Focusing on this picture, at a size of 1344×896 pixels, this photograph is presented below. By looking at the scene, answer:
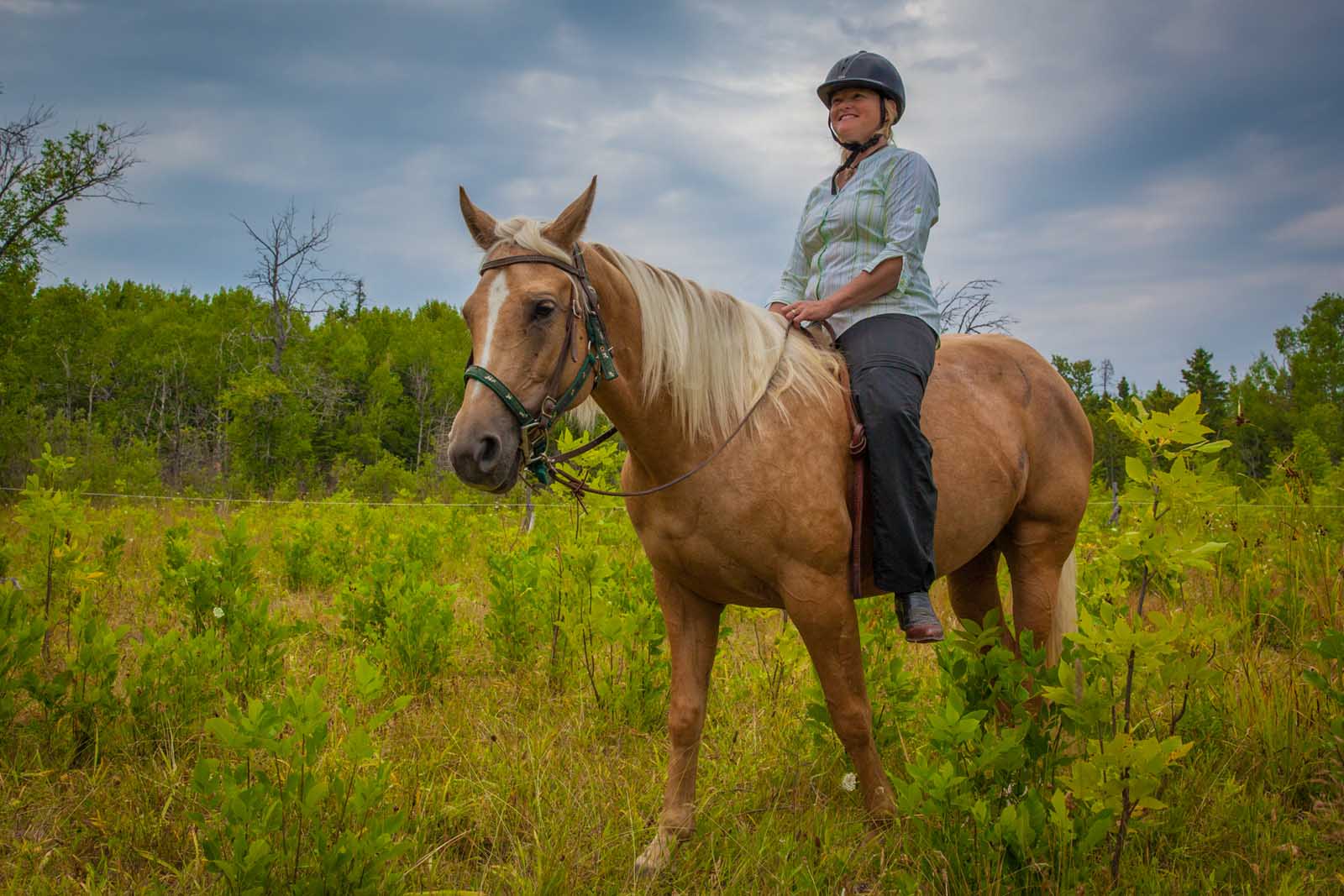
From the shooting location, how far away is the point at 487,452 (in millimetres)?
2189

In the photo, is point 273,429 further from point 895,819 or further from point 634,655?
point 895,819

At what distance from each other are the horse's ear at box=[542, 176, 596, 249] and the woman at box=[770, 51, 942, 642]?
1.07 m

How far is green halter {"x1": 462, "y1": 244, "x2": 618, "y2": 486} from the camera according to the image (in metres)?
2.25

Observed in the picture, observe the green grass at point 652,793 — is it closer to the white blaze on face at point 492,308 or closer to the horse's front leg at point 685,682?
the horse's front leg at point 685,682

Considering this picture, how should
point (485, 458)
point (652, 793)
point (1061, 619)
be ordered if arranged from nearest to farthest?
point (485, 458) < point (652, 793) < point (1061, 619)

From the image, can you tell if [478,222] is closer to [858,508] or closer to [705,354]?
[705,354]

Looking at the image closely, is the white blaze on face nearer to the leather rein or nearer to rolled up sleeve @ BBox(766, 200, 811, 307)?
the leather rein

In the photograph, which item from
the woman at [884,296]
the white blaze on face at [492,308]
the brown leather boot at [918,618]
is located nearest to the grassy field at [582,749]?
the brown leather boot at [918,618]

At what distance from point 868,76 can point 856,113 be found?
0.15 m

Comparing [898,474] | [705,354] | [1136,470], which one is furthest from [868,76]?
[1136,470]

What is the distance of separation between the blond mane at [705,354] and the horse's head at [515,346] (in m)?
0.11

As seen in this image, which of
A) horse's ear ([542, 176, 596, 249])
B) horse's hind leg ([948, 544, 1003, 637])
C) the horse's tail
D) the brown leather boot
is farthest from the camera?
horse's hind leg ([948, 544, 1003, 637])

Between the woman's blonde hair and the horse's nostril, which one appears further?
the woman's blonde hair

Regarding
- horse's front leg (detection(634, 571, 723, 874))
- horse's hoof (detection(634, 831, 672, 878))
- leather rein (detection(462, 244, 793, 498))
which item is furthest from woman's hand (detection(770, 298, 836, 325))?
horse's hoof (detection(634, 831, 672, 878))
